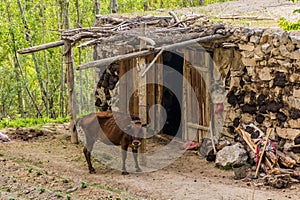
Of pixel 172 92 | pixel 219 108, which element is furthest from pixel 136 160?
pixel 172 92

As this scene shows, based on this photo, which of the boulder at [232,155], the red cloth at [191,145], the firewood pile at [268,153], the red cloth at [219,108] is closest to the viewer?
the firewood pile at [268,153]

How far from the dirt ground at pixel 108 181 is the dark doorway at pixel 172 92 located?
1762 mm

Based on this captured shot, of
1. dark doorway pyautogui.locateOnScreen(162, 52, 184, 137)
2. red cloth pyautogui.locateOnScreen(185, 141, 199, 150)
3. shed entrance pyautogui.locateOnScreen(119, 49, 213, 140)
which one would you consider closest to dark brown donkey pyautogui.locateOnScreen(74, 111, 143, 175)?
shed entrance pyautogui.locateOnScreen(119, 49, 213, 140)

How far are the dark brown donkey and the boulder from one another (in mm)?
1743

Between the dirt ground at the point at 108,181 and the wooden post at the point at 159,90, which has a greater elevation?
the wooden post at the point at 159,90

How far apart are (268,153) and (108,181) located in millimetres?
3151

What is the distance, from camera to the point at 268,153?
10320 millimetres

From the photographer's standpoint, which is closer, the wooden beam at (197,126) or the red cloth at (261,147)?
the red cloth at (261,147)

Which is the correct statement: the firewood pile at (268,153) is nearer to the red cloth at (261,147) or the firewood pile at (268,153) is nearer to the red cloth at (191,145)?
the red cloth at (261,147)

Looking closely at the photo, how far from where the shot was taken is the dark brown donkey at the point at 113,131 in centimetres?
1030

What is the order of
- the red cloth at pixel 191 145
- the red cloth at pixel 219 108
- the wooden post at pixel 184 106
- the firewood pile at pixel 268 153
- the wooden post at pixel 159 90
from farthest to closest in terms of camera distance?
1. the wooden post at pixel 159 90
2. the wooden post at pixel 184 106
3. the red cloth at pixel 191 145
4. the red cloth at pixel 219 108
5. the firewood pile at pixel 268 153

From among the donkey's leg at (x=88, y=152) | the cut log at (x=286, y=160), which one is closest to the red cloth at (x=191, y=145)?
the cut log at (x=286, y=160)

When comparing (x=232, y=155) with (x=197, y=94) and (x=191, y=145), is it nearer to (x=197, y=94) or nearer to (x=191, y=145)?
(x=191, y=145)

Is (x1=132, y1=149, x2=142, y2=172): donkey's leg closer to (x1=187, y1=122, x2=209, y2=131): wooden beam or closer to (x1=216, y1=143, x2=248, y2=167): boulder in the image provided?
(x1=216, y1=143, x2=248, y2=167): boulder
